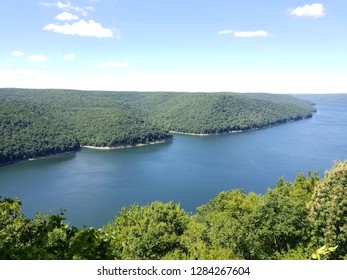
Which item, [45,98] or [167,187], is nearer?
[167,187]

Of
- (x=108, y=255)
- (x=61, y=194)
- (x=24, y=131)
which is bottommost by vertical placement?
(x=61, y=194)

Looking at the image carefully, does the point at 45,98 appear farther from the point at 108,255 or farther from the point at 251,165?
the point at 108,255

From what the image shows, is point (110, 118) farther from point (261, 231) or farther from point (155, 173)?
point (261, 231)

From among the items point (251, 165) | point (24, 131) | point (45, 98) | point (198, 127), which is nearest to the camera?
point (251, 165)

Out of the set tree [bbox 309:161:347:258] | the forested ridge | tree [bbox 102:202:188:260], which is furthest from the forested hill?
tree [bbox 309:161:347:258]

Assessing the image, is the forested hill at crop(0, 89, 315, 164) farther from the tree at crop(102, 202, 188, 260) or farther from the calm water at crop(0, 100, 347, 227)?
the tree at crop(102, 202, 188, 260)

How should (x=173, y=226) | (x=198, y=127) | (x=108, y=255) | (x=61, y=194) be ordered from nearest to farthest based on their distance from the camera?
(x=108, y=255) < (x=173, y=226) < (x=61, y=194) < (x=198, y=127)

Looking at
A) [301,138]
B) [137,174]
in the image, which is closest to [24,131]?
[137,174]
